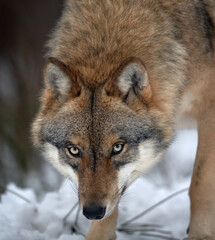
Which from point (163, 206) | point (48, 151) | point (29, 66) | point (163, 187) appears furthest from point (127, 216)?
point (29, 66)

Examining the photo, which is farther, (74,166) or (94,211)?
(74,166)

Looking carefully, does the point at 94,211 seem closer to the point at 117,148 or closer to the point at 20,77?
the point at 117,148

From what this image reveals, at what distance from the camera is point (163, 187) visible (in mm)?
6410

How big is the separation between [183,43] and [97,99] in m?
1.15

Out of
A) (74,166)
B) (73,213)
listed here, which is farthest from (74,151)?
(73,213)

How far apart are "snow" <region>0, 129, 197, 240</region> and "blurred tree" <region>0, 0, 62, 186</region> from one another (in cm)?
119

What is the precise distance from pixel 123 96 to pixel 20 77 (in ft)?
12.9

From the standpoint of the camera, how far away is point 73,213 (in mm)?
5418

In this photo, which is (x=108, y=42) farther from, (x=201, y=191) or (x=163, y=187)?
(x=163, y=187)

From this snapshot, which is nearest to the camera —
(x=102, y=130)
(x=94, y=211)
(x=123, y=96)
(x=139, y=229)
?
(x=94, y=211)

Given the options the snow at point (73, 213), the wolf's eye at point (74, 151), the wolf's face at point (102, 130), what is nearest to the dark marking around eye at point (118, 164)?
the wolf's face at point (102, 130)

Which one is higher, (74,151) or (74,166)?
(74,151)

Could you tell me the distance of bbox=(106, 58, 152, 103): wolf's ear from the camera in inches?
139

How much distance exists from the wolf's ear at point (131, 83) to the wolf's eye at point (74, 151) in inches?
19.4
